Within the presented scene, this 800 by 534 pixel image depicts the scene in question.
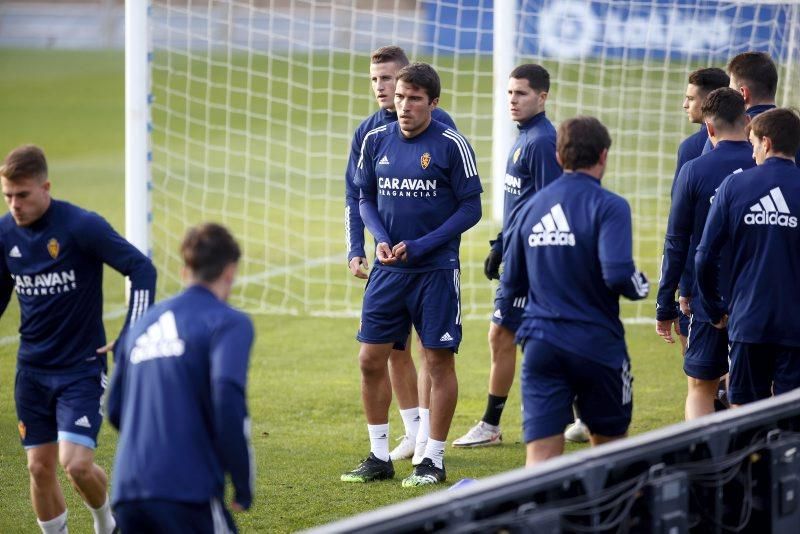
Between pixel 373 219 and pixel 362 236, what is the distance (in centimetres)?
39

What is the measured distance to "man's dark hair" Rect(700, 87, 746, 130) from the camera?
5821 millimetres

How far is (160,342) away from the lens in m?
→ 3.81

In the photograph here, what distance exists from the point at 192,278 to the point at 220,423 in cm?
51

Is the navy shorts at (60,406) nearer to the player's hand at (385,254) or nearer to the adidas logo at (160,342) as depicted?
the adidas logo at (160,342)

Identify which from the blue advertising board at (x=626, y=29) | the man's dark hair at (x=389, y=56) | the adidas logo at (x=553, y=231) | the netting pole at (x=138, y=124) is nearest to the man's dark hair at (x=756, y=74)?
the man's dark hair at (x=389, y=56)

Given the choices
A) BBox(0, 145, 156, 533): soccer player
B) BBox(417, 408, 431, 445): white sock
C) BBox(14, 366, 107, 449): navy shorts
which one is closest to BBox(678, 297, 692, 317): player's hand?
BBox(417, 408, 431, 445): white sock

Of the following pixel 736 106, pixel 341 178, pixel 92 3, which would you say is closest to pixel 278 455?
A: pixel 736 106

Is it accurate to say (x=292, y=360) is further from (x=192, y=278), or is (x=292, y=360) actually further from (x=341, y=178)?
(x=341, y=178)

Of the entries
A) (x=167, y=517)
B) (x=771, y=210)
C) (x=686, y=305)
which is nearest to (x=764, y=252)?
(x=771, y=210)

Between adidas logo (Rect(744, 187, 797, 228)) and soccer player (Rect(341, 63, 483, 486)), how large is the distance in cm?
154

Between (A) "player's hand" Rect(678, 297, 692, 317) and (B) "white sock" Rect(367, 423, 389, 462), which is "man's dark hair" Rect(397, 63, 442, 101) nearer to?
(A) "player's hand" Rect(678, 297, 692, 317)

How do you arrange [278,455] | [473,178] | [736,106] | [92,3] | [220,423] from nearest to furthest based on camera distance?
[220,423]
[736,106]
[473,178]
[278,455]
[92,3]

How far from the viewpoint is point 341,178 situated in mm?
17859

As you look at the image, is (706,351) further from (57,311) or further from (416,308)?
(57,311)
